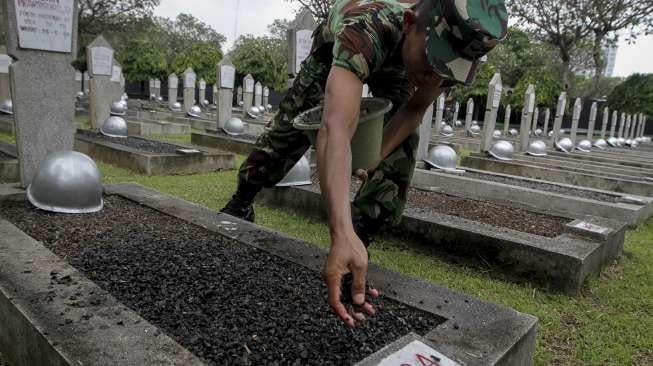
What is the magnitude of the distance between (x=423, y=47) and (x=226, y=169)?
6602 millimetres

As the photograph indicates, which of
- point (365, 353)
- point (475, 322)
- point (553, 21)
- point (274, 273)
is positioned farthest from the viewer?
point (553, 21)

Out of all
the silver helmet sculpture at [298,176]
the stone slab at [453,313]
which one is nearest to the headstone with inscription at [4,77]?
the silver helmet sculpture at [298,176]

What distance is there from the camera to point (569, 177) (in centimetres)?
819

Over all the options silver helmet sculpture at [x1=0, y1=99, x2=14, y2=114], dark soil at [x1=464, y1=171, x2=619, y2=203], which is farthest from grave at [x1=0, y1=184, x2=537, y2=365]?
silver helmet sculpture at [x1=0, y1=99, x2=14, y2=114]

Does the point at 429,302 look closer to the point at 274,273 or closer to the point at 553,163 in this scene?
the point at 274,273

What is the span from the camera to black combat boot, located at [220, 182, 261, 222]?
3.26m

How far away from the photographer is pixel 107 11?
21.0 metres

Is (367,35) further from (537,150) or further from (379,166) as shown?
(537,150)

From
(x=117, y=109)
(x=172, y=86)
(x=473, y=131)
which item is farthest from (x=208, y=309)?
(x=473, y=131)

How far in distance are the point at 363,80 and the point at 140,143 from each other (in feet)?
26.0

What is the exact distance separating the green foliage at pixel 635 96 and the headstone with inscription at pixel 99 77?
1216 inches

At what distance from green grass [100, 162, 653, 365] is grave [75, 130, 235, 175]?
8.62ft

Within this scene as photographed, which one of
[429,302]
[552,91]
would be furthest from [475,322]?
[552,91]

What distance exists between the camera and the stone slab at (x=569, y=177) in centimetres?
755
